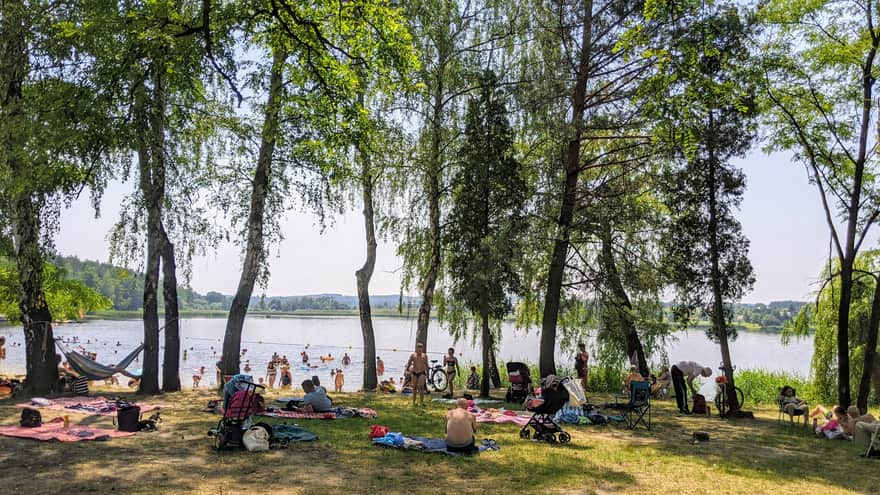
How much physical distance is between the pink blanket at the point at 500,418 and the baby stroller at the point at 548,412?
0.74m

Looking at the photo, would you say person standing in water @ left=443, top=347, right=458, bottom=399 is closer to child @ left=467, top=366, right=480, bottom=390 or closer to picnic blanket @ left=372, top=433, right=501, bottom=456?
child @ left=467, top=366, right=480, bottom=390

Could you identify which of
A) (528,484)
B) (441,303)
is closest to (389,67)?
(528,484)

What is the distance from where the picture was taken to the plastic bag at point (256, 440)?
26.9ft

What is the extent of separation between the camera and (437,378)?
57.9 feet

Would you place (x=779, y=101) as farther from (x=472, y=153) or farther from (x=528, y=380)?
(x=528, y=380)

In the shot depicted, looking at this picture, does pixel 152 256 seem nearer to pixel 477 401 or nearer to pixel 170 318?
pixel 170 318

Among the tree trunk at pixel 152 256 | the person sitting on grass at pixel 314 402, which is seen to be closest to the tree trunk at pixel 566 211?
the person sitting on grass at pixel 314 402

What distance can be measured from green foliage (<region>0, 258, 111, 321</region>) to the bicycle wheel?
853cm

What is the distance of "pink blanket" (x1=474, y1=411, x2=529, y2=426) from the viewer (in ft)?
38.1

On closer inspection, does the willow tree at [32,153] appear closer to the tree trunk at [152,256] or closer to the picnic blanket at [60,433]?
the tree trunk at [152,256]

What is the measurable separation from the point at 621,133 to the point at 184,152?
1115 cm

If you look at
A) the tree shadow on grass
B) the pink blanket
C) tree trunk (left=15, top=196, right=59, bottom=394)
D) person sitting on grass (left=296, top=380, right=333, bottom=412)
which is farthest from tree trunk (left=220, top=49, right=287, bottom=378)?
the tree shadow on grass

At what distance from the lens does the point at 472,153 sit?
51.3 feet

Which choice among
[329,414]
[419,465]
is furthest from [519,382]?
[419,465]
